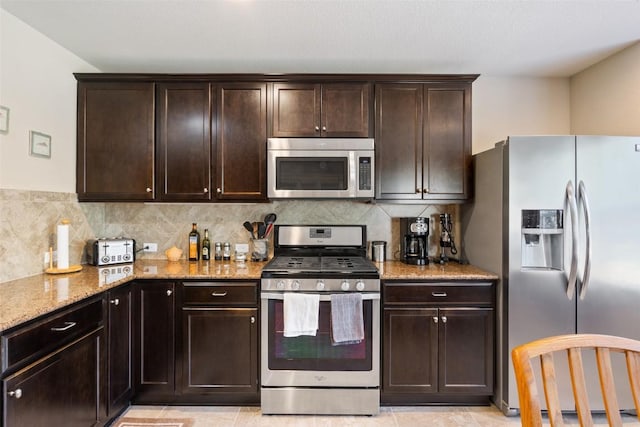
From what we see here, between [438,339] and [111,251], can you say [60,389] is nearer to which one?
[111,251]

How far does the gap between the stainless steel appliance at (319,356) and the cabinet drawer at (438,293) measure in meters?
0.15

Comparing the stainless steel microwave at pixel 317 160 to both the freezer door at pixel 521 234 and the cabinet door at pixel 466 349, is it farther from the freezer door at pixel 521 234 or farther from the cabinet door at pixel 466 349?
the cabinet door at pixel 466 349

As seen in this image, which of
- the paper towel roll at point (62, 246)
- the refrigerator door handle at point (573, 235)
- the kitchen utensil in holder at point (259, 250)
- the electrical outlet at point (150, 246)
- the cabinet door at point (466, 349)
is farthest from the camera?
the electrical outlet at point (150, 246)

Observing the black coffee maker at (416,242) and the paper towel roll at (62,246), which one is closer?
the paper towel roll at (62,246)

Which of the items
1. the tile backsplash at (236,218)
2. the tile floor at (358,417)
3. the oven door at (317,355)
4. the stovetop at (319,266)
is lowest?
the tile floor at (358,417)

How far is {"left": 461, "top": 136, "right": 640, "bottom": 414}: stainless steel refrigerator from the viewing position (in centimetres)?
216

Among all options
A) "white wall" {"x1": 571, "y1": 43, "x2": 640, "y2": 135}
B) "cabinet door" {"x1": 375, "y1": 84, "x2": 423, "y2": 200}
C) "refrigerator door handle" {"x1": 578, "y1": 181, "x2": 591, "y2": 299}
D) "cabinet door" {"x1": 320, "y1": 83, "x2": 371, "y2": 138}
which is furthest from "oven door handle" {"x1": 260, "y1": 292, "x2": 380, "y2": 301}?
"white wall" {"x1": 571, "y1": 43, "x2": 640, "y2": 135}

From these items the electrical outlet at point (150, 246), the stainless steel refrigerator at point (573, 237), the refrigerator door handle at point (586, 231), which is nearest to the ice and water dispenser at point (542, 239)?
the stainless steel refrigerator at point (573, 237)

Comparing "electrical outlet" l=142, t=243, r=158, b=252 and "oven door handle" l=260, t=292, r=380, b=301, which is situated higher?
"electrical outlet" l=142, t=243, r=158, b=252

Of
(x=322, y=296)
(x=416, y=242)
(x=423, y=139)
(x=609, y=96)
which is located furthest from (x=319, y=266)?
(x=609, y=96)

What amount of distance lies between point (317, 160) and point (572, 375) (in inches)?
77.1

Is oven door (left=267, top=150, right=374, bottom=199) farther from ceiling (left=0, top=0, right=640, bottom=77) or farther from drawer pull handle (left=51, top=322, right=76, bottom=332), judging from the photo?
drawer pull handle (left=51, top=322, right=76, bottom=332)

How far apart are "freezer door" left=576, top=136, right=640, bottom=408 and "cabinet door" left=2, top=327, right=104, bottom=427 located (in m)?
2.90

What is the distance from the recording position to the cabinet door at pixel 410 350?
A: 7.59 feet
